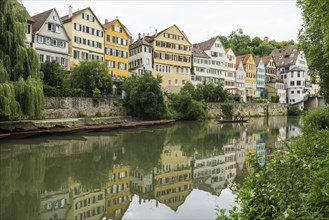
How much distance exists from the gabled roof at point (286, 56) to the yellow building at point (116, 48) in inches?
2066

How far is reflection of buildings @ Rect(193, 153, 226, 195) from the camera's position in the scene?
13754mm

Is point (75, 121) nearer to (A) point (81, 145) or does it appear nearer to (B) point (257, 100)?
(A) point (81, 145)

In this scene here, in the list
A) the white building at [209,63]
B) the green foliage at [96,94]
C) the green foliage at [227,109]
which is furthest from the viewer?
→ the white building at [209,63]

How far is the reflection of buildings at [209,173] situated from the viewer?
13.8m

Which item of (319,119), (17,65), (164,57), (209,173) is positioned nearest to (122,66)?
(164,57)

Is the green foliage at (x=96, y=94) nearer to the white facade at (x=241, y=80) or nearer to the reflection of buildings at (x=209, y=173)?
the reflection of buildings at (x=209, y=173)

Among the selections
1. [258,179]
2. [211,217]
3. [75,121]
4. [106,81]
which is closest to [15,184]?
[211,217]

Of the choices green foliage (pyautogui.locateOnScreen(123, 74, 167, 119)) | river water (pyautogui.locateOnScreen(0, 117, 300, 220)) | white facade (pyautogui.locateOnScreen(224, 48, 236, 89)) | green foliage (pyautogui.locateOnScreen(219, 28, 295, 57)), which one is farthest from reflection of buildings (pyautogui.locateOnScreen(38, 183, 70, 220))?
green foliage (pyautogui.locateOnScreen(219, 28, 295, 57))

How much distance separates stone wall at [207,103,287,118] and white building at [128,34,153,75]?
514 inches

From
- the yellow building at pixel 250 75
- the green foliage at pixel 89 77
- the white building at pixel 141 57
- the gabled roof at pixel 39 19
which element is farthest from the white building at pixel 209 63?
the gabled roof at pixel 39 19

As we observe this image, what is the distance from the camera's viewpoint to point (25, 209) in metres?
10.4

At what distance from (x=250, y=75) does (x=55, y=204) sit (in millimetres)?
75810

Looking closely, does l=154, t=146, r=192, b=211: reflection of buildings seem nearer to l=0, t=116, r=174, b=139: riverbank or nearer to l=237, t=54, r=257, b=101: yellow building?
l=0, t=116, r=174, b=139: riverbank

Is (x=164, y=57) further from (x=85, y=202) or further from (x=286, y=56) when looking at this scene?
(x=85, y=202)
